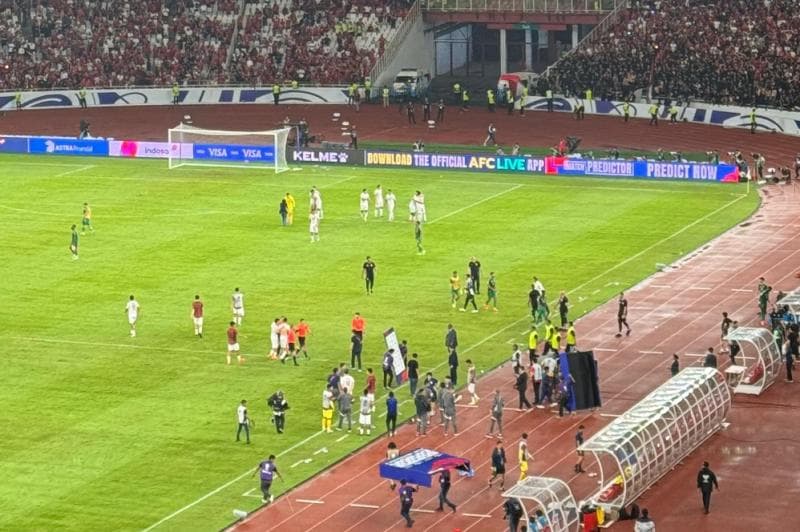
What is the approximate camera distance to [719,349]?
5850cm

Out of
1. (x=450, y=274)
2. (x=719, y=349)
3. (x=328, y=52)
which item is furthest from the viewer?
(x=328, y=52)

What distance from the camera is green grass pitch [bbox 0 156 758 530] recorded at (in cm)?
4769

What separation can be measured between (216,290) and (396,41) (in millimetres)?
50368

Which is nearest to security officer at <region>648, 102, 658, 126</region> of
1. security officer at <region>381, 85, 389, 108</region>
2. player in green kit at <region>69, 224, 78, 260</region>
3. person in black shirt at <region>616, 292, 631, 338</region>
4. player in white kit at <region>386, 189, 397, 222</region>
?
security officer at <region>381, 85, 389, 108</region>

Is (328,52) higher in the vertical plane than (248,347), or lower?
higher

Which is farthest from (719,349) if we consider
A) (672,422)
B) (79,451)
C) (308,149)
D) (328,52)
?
(328,52)

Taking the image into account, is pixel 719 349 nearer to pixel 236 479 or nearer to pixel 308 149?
pixel 236 479

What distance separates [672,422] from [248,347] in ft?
58.5

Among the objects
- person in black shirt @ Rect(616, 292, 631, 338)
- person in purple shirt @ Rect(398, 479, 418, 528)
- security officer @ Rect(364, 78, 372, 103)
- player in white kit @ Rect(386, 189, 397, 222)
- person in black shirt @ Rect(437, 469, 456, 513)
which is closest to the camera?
person in purple shirt @ Rect(398, 479, 418, 528)

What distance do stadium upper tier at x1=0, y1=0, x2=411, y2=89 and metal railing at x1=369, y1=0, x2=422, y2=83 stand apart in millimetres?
792

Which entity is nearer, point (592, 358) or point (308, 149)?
point (592, 358)

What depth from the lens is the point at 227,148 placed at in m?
96.9

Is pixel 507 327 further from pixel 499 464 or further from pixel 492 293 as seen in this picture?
pixel 499 464

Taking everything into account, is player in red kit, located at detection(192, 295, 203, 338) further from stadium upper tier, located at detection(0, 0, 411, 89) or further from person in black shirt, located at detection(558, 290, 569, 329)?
stadium upper tier, located at detection(0, 0, 411, 89)
